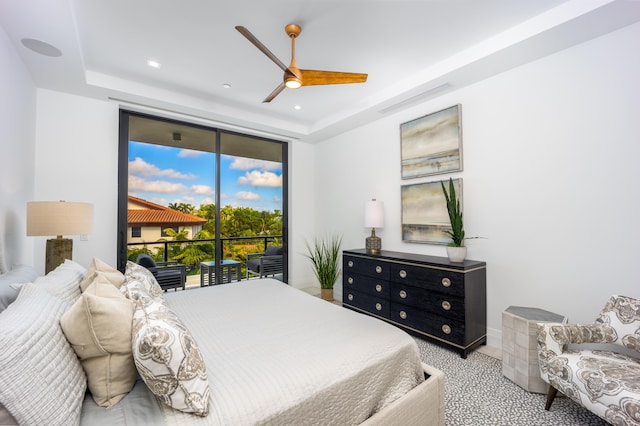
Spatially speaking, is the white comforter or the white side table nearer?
the white comforter

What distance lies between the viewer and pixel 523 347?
2.06 meters

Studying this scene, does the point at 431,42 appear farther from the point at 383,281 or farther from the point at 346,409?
the point at 346,409

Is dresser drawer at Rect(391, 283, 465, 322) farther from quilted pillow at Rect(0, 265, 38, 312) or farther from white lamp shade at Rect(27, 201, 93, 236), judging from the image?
white lamp shade at Rect(27, 201, 93, 236)

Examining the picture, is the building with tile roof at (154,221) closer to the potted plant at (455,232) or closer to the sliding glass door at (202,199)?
the sliding glass door at (202,199)

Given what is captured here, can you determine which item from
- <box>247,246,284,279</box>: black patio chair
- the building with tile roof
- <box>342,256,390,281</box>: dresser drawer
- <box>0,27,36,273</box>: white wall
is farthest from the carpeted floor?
the building with tile roof

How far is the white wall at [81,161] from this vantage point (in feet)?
9.82

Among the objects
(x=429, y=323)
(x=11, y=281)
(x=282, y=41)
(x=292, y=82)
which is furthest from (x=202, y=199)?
(x=429, y=323)

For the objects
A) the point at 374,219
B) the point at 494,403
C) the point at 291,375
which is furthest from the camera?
the point at 374,219

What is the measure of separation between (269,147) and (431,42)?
3.46 m

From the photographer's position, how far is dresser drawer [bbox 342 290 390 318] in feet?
10.6

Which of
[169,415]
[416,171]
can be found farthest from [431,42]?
[169,415]

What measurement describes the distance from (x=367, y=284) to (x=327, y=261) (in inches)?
38.4

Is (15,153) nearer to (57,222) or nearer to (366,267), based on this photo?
(57,222)

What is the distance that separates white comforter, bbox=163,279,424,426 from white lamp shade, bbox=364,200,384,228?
1.83 metres
